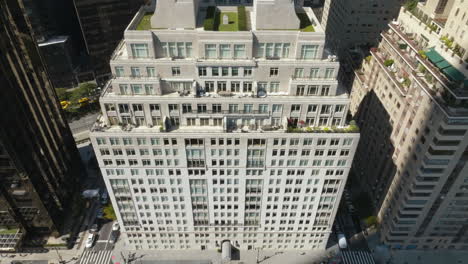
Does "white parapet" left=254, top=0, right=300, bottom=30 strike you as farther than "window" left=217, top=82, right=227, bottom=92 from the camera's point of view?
No

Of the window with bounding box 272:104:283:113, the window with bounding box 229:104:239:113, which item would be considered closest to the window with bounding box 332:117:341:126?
the window with bounding box 272:104:283:113

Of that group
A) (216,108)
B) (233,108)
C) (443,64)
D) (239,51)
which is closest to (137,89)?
(216,108)

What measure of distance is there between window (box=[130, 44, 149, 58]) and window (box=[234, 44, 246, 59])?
18775 millimetres

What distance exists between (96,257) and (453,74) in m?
110

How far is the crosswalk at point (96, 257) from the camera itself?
313ft

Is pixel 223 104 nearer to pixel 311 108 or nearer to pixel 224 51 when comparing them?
pixel 224 51

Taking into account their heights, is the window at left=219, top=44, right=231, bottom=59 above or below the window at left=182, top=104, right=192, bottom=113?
above

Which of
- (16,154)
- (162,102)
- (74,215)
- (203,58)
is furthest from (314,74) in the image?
(74,215)

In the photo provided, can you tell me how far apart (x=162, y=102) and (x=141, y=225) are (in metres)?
40.9

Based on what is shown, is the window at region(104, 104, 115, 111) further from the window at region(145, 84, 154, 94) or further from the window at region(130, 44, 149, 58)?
the window at region(130, 44, 149, 58)

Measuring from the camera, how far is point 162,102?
66812mm

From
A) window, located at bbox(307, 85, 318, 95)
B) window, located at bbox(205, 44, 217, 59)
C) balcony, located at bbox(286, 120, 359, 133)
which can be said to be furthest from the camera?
balcony, located at bbox(286, 120, 359, 133)

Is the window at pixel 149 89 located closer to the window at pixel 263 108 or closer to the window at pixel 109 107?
the window at pixel 109 107

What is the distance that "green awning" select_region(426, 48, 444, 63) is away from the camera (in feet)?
256
